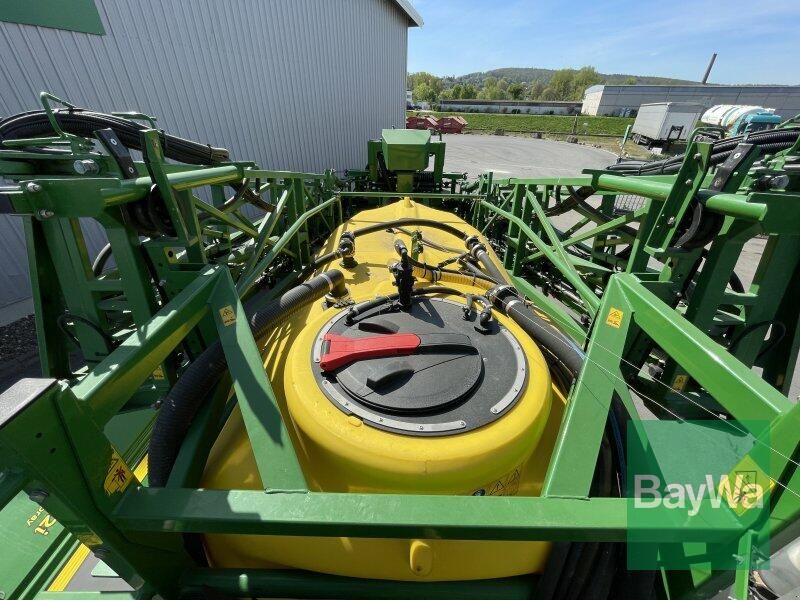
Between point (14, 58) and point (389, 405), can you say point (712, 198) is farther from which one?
point (14, 58)

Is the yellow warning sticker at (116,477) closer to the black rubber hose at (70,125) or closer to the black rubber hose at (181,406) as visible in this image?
the black rubber hose at (181,406)

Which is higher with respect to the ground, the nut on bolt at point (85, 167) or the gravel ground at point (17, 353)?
the nut on bolt at point (85, 167)

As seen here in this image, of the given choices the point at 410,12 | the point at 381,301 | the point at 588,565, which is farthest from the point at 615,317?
the point at 410,12

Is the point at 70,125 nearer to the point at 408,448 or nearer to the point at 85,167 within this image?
the point at 85,167

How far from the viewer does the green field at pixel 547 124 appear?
132 ft

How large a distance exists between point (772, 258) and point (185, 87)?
869 centimetres

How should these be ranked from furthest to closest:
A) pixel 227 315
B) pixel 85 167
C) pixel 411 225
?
pixel 411 225 < pixel 85 167 < pixel 227 315

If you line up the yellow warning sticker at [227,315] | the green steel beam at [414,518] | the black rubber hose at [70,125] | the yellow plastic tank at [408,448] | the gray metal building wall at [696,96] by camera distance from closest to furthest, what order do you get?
the green steel beam at [414,518]
the yellow plastic tank at [408,448]
the yellow warning sticker at [227,315]
the black rubber hose at [70,125]
the gray metal building wall at [696,96]

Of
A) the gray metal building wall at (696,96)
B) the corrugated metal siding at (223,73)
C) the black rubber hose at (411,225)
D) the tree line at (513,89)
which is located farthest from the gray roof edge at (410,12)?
the tree line at (513,89)

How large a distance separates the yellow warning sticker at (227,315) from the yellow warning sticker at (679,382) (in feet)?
8.73

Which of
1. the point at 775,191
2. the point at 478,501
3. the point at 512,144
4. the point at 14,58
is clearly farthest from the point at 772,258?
the point at 512,144

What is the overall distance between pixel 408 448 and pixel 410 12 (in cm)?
1969

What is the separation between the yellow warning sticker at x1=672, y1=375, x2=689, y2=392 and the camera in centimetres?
226

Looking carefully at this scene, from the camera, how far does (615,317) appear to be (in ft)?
6.07
